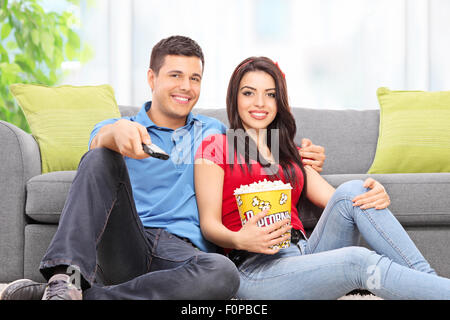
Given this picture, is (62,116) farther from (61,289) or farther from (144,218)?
(61,289)

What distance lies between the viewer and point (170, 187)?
149 cm

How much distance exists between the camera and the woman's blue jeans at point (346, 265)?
44.9 inches

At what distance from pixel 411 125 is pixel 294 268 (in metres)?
1.46

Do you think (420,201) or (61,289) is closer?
(61,289)

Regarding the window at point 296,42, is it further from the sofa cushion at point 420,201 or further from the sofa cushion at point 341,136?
the sofa cushion at point 420,201

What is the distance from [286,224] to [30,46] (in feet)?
8.24

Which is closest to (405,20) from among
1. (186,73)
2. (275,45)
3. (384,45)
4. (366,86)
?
(384,45)

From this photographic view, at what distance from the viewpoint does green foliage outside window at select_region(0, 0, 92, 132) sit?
9.37 ft

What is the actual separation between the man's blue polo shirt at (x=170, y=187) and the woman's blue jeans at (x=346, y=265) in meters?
0.23

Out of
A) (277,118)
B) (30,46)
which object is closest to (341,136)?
(277,118)

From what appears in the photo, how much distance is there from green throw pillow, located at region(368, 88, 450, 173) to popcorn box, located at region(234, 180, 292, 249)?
1.28m

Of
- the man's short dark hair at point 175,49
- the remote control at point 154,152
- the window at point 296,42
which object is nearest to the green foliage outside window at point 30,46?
the window at point 296,42

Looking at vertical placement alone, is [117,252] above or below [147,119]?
below

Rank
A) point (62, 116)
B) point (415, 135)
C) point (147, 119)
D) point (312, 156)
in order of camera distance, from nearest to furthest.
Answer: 1. point (147, 119)
2. point (312, 156)
3. point (62, 116)
4. point (415, 135)
